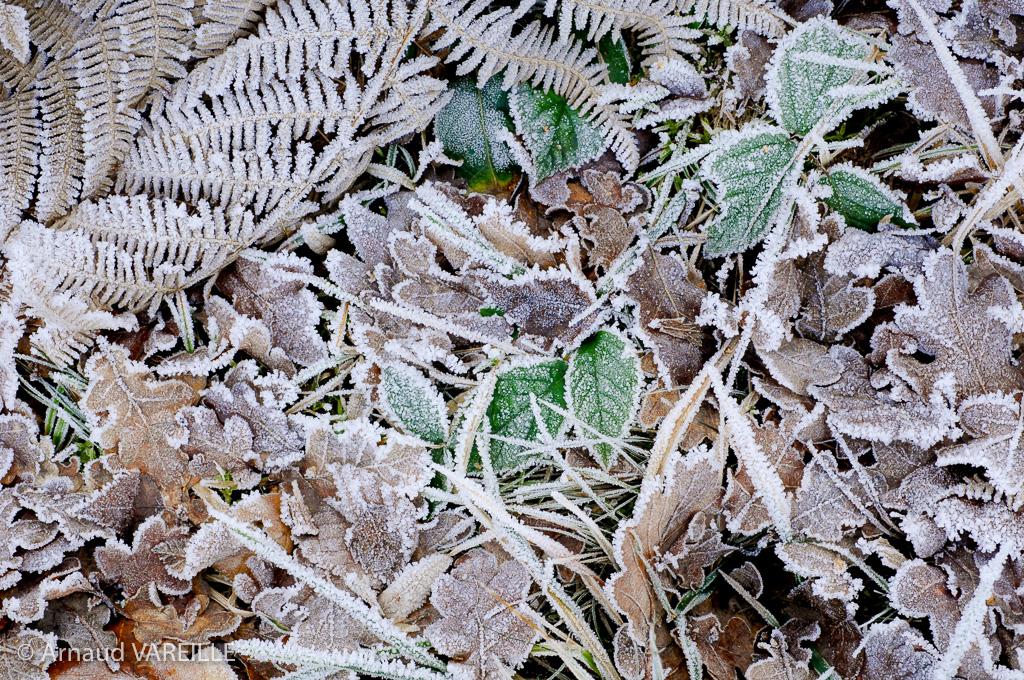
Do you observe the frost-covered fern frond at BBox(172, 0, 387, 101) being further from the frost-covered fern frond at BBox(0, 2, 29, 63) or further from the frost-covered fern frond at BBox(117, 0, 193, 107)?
the frost-covered fern frond at BBox(0, 2, 29, 63)

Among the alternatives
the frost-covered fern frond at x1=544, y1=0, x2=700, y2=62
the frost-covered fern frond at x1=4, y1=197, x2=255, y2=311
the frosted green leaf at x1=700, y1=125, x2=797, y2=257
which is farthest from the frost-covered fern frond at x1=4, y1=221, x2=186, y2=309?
the frosted green leaf at x1=700, y1=125, x2=797, y2=257

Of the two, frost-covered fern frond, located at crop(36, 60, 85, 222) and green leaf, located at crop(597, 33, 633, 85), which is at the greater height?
green leaf, located at crop(597, 33, 633, 85)

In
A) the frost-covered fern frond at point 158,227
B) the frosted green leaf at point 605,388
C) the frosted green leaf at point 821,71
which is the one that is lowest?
the frosted green leaf at point 605,388

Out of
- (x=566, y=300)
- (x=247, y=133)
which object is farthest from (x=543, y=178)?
(x=247, y=133)

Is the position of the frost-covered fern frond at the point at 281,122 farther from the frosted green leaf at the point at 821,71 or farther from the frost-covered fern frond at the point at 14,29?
the frosted green leaf at the point at 821,71

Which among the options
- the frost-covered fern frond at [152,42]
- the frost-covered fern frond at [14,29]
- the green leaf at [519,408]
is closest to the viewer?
the frost-covered fern frond at [14,29]

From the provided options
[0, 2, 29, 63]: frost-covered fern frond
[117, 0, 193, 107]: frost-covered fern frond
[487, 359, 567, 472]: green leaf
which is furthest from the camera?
[487, 359, 567, 472]: green leaf

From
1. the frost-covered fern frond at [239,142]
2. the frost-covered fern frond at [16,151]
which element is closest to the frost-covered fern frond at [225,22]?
the frost-covered fern frond at [239,142]
